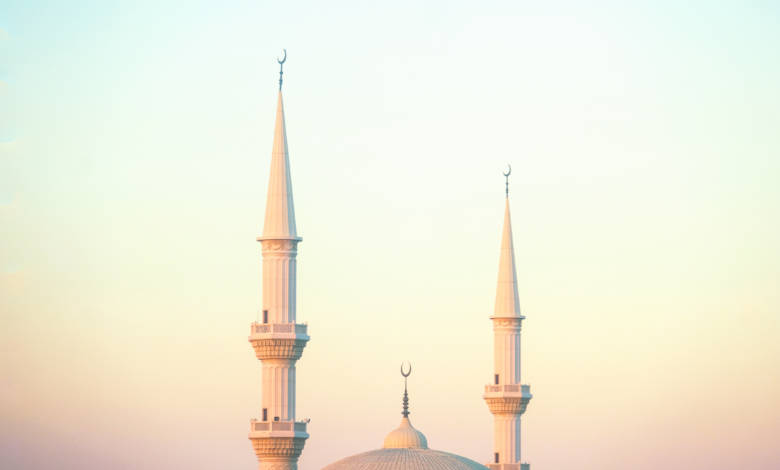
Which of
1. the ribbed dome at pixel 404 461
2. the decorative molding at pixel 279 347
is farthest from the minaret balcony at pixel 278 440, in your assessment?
the ribbed dome at pixel 404 461

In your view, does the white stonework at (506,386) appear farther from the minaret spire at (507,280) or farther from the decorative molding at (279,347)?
the decorative molding at (279,347)

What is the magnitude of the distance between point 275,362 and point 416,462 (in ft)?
37.1

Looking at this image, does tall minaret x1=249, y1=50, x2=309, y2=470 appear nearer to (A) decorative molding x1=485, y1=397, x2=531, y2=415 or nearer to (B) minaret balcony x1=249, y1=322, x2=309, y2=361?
(B) minaret balcony x1=249, y1=322, x2=309, y2=361

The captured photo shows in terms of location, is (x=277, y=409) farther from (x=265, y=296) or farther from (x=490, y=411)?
(x=490, y=411)

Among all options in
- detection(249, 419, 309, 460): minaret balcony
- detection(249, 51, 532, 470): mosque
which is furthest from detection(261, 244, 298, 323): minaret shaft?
detection(249, 419, 309, 460): minaret balcony

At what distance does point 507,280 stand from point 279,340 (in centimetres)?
1949

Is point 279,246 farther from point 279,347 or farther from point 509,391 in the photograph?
point 509,391

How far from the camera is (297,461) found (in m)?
64.3

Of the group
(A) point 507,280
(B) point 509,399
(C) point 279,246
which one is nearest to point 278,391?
(C) point 279,246

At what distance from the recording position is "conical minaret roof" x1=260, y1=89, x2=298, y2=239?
6494 centimetres

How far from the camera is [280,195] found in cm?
6544

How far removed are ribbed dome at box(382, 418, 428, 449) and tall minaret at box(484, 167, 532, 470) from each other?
3.68m

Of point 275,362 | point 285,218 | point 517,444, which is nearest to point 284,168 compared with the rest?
point 285,218

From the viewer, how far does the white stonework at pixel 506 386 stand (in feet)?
258
